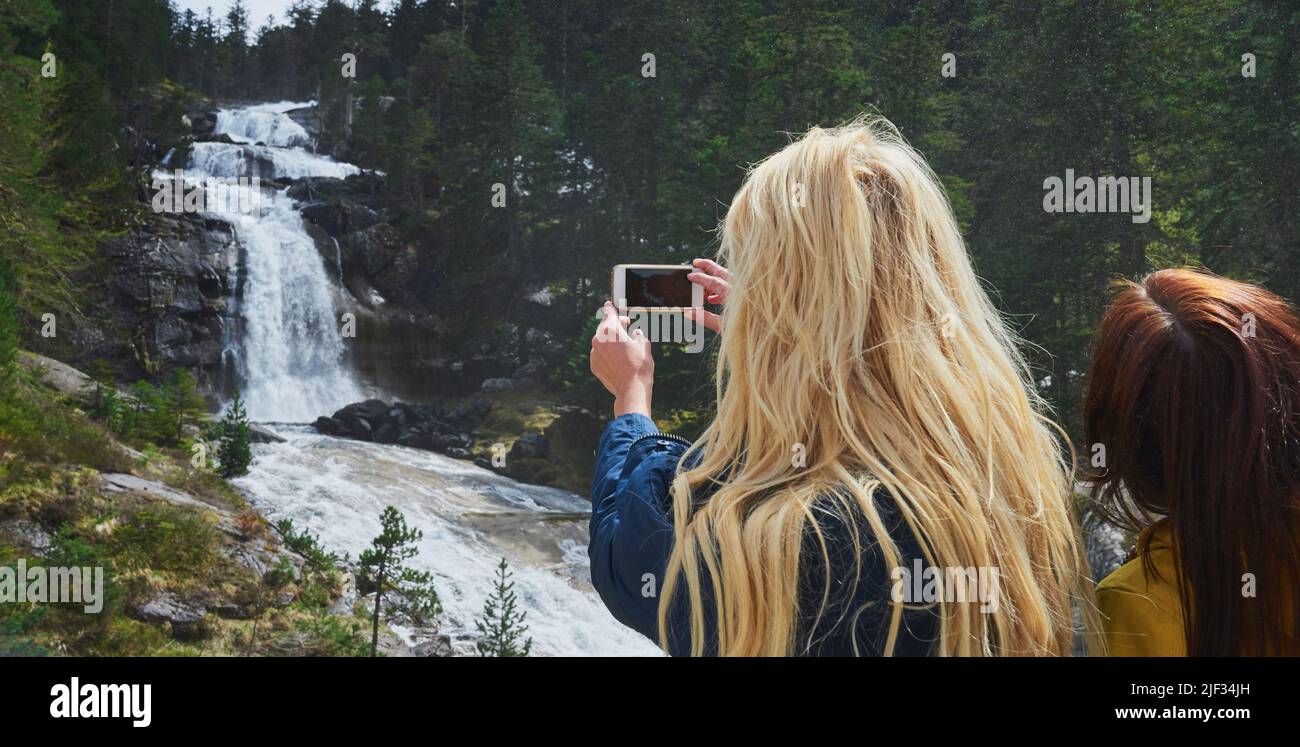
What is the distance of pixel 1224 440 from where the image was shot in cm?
112

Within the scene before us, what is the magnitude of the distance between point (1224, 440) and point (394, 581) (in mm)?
7587

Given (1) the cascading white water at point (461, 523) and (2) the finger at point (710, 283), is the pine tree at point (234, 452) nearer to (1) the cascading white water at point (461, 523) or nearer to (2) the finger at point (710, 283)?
(1) the cascading white water at point (461, 523)

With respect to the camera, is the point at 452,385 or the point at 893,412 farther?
the point at 452,385

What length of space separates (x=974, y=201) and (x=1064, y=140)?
1245 millimetres

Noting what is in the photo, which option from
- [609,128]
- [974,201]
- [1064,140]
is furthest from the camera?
[609,128]

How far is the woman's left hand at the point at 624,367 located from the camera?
131 centimetres

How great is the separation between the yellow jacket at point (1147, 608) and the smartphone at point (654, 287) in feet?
3.34

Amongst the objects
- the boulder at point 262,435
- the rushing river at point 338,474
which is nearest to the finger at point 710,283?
the rushing river at point 338,474

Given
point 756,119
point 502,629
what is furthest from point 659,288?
point 756,119

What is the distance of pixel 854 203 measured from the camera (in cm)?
104

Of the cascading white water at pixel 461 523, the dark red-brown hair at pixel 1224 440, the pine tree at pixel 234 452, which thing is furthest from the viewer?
the pine tree at pixel 234 452

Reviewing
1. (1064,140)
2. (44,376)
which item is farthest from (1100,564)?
(44,376)
